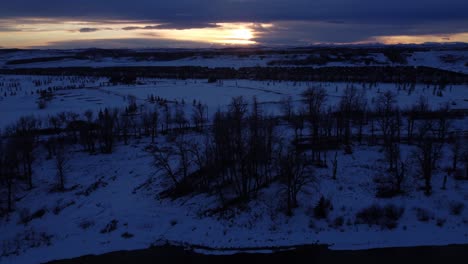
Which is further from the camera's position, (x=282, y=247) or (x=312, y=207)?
(x=312, y=207)

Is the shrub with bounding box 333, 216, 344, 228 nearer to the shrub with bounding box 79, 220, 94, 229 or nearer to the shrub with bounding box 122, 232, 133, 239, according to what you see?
the shrub with bounding box 122, 232, 133, 239

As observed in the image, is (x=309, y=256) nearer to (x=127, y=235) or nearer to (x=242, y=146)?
(x=242, y=146)

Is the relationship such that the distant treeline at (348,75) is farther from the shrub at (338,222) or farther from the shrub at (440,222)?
the shrub at (338,222)

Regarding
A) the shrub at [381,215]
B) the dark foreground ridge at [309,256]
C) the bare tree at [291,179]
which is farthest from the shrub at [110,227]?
the shrub at [381,215]

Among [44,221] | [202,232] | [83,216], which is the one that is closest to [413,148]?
[202,232]

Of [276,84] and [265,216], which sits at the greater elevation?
[276,84]

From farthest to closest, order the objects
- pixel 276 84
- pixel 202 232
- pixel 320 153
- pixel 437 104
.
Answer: pixel 276 84 → pixel 437 104 → pixel 320 153 → pixel 202 232

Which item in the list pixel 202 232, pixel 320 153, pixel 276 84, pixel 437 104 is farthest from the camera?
pixel 276 84

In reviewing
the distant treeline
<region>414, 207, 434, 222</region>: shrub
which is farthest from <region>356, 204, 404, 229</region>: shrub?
the distant treeline

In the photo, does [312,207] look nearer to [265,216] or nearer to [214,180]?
[265,216]
